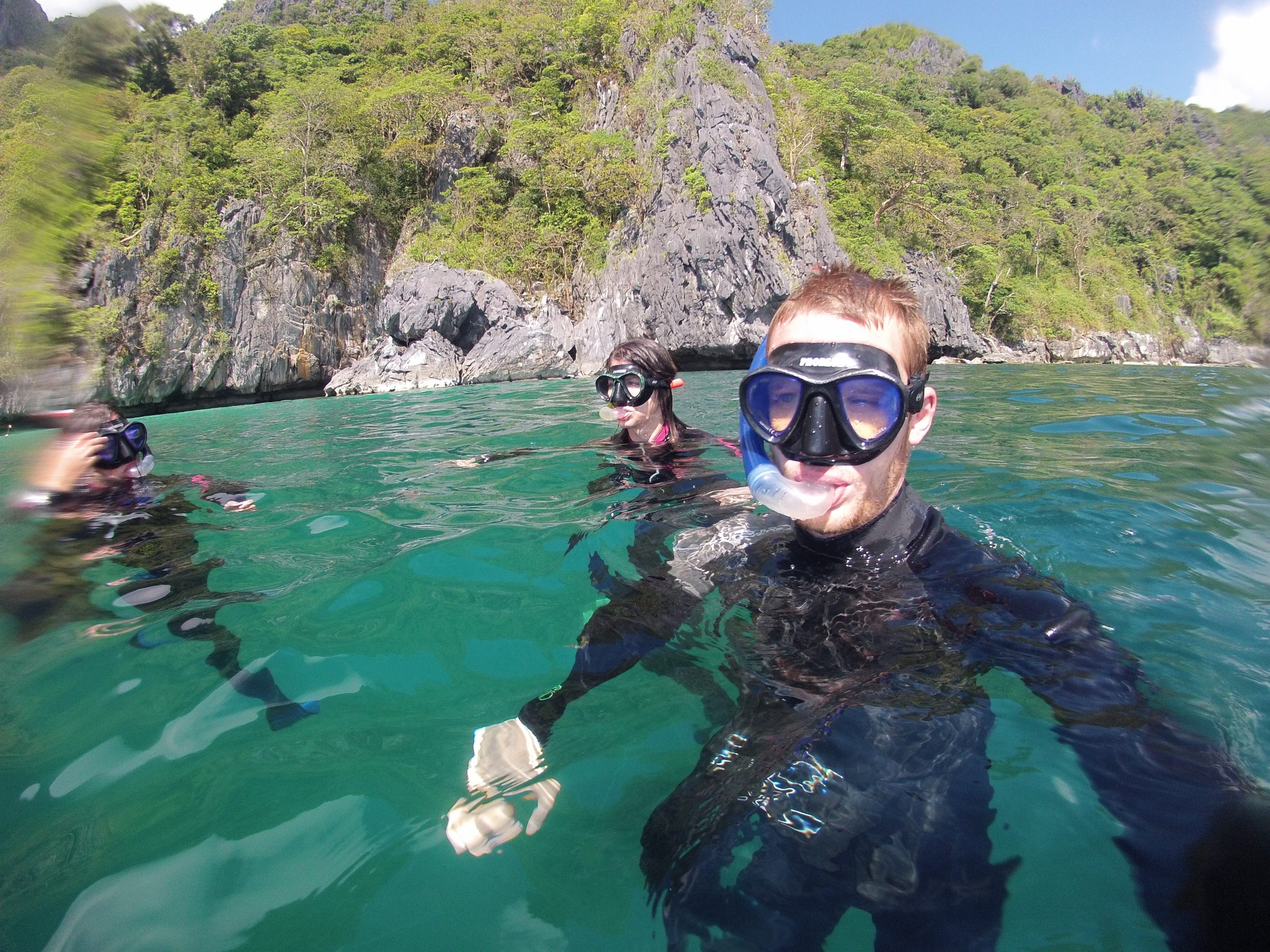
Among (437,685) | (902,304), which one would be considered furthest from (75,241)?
(902,304)

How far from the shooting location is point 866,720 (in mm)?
1344

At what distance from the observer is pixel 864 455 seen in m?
1.48

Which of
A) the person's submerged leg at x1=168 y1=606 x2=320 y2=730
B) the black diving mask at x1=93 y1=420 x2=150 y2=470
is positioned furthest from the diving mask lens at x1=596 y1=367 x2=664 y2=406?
the black diving mask at x1=93 y1=420 x2=150 y2=470

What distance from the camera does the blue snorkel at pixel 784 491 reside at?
1536mm

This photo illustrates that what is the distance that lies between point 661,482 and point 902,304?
214 cm

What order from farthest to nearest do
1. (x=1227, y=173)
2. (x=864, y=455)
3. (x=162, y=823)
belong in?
(x=1227, y=173)
(x=864, y=455)
(x=162, y=823)

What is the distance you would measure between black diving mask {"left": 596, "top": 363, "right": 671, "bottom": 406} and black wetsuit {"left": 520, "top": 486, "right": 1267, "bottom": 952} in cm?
202

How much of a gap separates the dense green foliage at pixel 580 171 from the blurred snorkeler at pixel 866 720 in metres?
10.6

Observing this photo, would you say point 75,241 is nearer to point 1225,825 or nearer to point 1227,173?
point 1225,825

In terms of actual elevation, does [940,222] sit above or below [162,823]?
above

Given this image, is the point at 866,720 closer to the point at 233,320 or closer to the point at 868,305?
the point at 868,305

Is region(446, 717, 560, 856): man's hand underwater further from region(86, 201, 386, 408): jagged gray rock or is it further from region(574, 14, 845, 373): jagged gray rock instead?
region(86, 201, 386, 408): jagged gray rock

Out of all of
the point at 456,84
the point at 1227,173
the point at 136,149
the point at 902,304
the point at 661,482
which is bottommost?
the point at 661,482

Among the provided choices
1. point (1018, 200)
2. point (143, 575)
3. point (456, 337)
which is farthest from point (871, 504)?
point (1018, 200)
